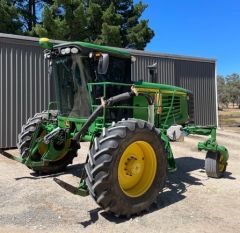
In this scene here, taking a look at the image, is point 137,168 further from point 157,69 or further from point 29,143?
point 157,69

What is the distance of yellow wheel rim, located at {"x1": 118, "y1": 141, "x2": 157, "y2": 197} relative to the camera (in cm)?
622

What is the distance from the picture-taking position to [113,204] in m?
5.65

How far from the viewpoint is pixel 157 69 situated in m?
17.3

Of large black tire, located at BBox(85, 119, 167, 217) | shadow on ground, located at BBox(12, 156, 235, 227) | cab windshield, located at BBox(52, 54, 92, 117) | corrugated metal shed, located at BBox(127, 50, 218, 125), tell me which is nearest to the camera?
large black tire, located at BBox(85, 119, 167, 217)

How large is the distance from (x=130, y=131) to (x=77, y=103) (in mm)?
1613

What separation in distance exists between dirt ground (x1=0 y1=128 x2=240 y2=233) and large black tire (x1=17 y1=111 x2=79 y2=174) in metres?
0.22

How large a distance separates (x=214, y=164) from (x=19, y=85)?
730cm

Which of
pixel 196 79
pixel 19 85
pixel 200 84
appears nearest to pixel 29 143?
pixel 19 85

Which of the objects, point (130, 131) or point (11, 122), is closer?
point (130, 131)

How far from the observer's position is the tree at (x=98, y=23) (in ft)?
81.8

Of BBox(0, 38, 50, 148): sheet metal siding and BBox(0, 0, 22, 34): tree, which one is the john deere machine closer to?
BBox(0, 38, 50, 148): sheet metal siding

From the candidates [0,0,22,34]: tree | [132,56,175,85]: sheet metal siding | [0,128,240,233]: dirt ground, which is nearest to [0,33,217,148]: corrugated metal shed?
[132,56,175,85]: sheet metal siding

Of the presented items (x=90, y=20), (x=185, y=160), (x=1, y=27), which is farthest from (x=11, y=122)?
(x=90, y=20)

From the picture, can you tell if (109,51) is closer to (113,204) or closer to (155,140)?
(155,140)
